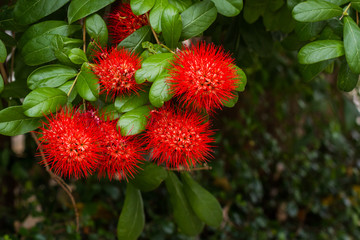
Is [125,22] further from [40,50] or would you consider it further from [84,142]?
[84,142]

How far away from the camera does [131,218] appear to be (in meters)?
1.19

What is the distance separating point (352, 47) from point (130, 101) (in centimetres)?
49

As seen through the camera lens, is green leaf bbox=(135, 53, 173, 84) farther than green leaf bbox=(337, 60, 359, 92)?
No

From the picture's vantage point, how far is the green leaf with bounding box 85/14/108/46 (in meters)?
0.89

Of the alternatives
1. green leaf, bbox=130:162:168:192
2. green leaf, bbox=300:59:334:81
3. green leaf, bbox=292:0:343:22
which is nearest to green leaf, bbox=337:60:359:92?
green leaf, bbox=300:59:334:81

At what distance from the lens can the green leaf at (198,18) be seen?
2.86 feet

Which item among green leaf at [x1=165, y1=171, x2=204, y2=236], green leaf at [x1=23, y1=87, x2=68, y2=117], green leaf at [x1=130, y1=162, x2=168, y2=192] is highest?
green leaf at [x1=23, y1=87, x2=68, y2=117]

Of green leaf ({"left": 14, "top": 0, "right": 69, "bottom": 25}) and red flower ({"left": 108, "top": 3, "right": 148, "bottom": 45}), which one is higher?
green leaf ({"left": 14, "top": 0, "right": 69, "bottom": 25})

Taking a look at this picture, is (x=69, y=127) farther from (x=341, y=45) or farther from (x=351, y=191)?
(x=351, y=191)

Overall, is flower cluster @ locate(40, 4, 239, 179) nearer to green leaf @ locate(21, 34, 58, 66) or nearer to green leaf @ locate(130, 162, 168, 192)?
green leaf @ locate(21, 34, 58, 66)

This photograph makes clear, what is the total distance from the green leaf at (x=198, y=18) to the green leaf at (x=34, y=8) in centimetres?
28

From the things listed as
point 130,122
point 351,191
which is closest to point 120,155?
point 130,122

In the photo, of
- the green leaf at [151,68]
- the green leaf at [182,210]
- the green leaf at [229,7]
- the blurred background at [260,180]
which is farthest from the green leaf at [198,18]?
the blurred background at [260,180]

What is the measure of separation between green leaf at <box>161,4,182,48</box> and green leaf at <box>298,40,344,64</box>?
279 mm
